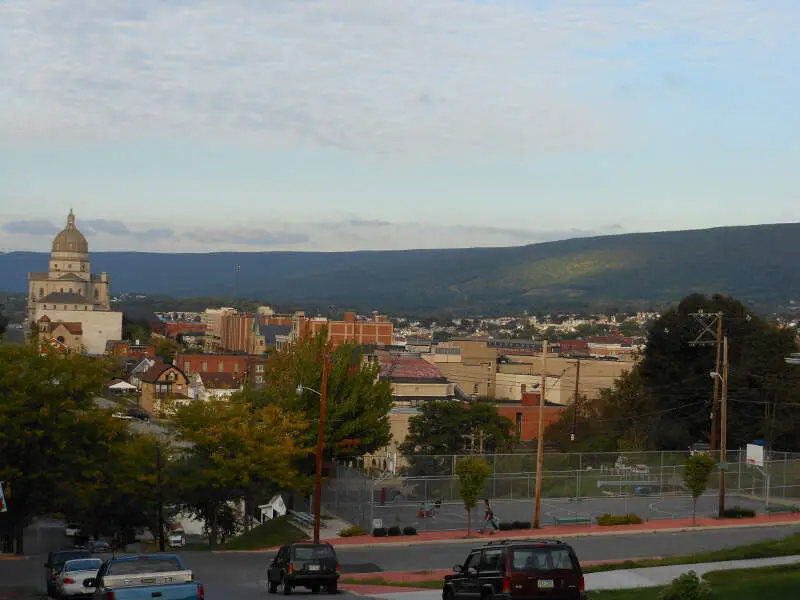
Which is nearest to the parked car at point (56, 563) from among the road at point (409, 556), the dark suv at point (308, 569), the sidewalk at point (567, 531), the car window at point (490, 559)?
the road at point (409, 556)

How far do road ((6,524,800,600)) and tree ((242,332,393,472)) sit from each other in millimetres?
16094

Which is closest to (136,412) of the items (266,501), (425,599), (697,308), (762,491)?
(697,308)

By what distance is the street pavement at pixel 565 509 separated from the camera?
52375 mm

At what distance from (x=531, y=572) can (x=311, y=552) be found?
1094cm

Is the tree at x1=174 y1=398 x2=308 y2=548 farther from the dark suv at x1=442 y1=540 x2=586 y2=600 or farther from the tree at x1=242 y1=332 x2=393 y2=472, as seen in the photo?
the dark suv at x1=442 y1=540 x2=586 y2=600

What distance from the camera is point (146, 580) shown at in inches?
707

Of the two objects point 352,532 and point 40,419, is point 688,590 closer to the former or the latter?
point 352,532

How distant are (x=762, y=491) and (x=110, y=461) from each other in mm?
32469

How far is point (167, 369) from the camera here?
158m

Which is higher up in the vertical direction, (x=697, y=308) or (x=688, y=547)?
(x=697, y=308)

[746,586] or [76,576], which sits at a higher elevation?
[746,586]

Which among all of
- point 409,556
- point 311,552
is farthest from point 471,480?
point 311,552

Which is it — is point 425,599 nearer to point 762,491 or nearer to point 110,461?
point 110,461

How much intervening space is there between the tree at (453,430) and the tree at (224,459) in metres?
27.4
